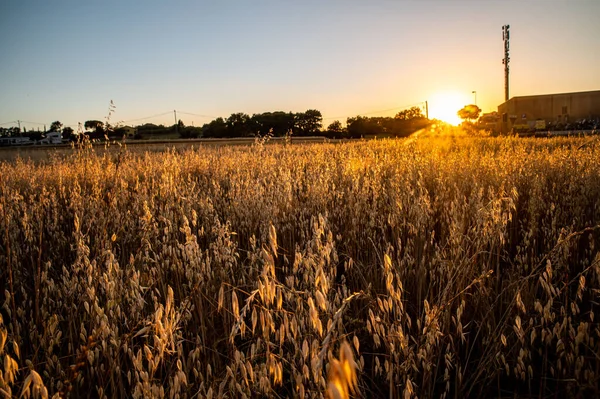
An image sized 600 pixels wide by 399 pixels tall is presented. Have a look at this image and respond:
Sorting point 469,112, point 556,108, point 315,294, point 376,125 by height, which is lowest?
point 315,294

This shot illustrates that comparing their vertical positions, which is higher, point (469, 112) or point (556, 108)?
point (469, 112)

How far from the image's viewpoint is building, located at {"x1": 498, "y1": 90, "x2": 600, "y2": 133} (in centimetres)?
4822

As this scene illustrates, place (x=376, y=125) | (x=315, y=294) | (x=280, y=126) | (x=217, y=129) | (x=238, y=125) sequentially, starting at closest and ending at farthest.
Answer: (x=315, y=294)
(x=376, y=125)
(x=217, y=129)
(x=238, y=125)
(x=280, y=126)

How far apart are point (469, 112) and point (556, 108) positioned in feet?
42.4

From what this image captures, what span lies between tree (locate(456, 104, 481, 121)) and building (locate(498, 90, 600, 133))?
892 centimetres

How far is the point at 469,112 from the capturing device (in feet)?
198

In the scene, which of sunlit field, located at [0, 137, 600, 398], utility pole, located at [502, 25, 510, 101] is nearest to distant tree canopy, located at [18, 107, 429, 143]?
utility pole, located at [502, 25, 510, 101]

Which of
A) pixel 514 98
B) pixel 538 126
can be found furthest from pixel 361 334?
pixel 514 98

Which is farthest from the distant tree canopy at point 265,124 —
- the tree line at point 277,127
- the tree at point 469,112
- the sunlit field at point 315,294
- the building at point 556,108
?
the sunlit field at point 315,294

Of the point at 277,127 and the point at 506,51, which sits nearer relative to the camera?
the point at 506,51

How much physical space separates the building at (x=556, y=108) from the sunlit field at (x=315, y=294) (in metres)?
52.8

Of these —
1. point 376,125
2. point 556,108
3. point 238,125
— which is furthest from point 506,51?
point 238,125

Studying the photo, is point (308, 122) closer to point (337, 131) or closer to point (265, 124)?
point (265, 124)

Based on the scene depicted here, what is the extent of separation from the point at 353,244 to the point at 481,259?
899 millimetres
